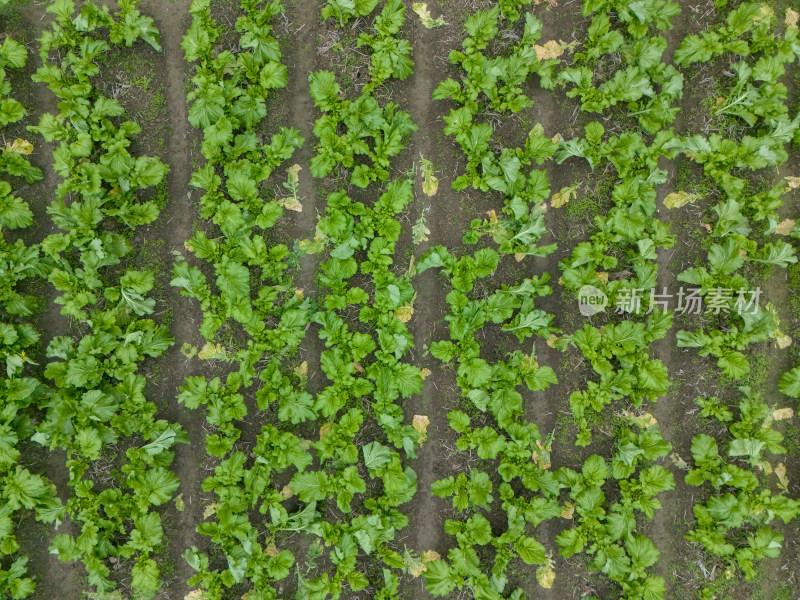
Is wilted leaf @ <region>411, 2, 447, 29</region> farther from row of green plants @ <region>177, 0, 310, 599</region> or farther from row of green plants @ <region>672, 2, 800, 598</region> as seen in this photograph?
row of green plants @ <region>672, 2, 800, 598</region>

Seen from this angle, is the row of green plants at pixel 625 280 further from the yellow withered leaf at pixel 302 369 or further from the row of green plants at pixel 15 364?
the row of green plants at pixel 15 364

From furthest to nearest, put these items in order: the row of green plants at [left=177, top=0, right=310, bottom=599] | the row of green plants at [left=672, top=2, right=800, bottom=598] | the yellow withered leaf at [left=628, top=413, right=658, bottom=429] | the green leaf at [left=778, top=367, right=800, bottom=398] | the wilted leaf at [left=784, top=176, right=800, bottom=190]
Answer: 1. the wilted leaf at [left=784, top=176, right=800, bottom=190]
2. the yellow withered leaf at [left=628, top=413, right=658, bottom=429]
3. the green leaf at [left=778, top=367, right=800, bottom=398]
4. the row of green plants at [left=672, top=2, right=800, bottom=598]
5. the row of green plants at [left=177, top=0, right=310, bottom=599]

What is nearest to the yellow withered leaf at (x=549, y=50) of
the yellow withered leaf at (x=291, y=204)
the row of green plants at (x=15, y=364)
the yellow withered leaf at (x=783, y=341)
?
the yellow withered leaf at (x=291, y=204)

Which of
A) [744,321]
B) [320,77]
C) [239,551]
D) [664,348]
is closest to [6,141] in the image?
[320,77]

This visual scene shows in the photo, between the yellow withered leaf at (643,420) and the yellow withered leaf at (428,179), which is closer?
the yellow withered leaf at (428,179)

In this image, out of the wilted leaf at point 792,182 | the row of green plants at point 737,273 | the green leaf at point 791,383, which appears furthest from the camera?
the wilted leaf at point 792,182
